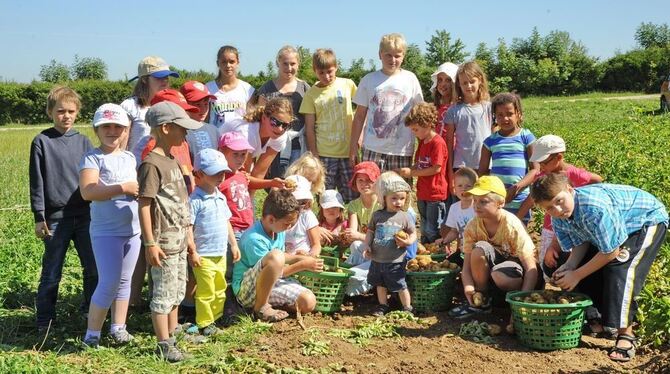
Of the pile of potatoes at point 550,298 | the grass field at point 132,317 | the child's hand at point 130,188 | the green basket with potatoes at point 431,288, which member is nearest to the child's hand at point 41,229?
the grass field at point 132,317

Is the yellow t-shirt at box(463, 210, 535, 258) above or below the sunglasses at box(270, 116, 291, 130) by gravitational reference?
below

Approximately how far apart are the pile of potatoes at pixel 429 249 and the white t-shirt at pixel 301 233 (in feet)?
2.99

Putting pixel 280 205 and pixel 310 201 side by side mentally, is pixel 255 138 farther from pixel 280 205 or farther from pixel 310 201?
pixel 280 205

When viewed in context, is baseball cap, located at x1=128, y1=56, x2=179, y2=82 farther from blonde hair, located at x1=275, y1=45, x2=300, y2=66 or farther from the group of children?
blonde hair, located at x1=275, y1=45, x2=300, y2=66

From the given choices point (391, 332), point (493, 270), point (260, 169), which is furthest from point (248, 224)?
point (493, 270)

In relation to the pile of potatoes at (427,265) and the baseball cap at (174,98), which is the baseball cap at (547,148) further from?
the baseball cap at (174,98)

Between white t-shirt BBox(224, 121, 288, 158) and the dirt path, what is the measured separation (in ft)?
5.66

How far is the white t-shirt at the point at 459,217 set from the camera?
5.83 m

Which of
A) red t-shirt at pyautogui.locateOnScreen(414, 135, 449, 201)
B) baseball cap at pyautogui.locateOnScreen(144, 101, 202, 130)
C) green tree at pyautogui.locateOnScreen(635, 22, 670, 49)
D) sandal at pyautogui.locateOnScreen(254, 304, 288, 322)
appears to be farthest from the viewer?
green tree at pyautogui.locateOnScreen(635, 22, 670, 49)

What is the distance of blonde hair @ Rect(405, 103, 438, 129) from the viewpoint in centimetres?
614

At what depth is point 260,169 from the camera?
6125 millimetres

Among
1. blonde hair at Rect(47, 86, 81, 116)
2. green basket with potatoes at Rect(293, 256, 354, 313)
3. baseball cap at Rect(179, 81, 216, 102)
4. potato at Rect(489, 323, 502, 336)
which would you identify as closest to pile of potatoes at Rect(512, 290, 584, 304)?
potato at Rect(489, 323, 502, 336)

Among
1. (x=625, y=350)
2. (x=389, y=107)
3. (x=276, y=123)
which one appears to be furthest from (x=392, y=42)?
(x=625, y=350)

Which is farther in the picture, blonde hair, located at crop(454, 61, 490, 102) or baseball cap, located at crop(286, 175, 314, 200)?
blonde hair, located at crop(454, 61, 490, 102)
